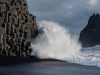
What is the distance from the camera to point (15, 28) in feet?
172

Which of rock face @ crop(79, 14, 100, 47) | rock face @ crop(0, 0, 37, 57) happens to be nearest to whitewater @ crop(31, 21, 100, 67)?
rock face @ crop(0, 0, 37, 57)

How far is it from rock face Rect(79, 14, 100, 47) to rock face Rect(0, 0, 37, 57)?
11810cm

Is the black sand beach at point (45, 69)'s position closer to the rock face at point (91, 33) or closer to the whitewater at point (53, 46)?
the whitewater at point (53, 46)

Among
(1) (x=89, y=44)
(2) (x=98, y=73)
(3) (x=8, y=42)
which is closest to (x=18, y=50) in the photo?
(3) (x=8, y=42)

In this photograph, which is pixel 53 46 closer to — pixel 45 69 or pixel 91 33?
pixel 45 69

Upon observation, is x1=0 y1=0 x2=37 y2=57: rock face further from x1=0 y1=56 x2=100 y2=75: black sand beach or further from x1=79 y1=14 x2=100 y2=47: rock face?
x1=79 y1=14 x2=100 y2=47: rock face

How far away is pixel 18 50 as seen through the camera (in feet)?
164

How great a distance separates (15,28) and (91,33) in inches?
5276

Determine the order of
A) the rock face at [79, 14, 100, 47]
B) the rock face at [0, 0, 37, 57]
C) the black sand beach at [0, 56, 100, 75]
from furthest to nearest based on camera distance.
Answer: the rock face at [79, 14, 100, 47], the rock face at [0, 0, 37, 57], the black sand beach at [0, 56, 100, 75]

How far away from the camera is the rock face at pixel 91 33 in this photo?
17621cm

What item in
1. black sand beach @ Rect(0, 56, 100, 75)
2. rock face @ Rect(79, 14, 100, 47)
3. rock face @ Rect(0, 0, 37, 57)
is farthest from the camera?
rock face @ Rect(79, 14, 100, 47)

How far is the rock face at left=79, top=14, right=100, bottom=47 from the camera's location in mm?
176212

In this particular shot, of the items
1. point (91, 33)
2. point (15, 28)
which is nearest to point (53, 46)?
point (15, 28)

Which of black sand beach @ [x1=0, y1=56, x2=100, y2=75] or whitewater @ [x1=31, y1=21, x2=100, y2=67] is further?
whitewater @ [x1=31, y1=21, x2=100, y2=67]
